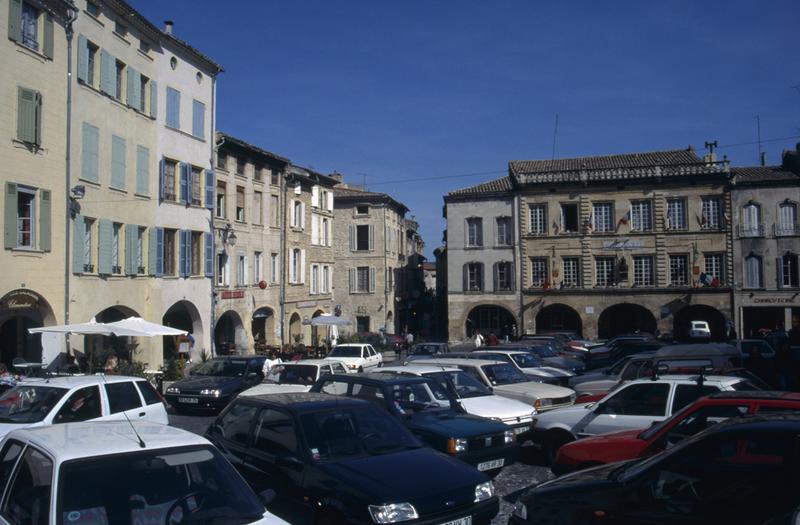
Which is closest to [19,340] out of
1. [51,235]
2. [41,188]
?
[51,235]

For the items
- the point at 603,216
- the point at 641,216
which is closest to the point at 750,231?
the point at 641,216

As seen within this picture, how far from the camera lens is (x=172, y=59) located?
30.5 metres

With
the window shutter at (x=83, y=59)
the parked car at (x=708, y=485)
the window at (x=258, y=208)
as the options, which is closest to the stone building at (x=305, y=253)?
the window at (x=258, y=208)

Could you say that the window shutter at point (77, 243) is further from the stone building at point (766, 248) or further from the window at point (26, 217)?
the stone building at point (766, 248)

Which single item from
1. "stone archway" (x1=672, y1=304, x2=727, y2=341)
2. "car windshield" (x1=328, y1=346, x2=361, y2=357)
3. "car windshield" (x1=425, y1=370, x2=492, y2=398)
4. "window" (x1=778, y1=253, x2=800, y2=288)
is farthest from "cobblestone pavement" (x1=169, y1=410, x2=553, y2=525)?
"window" (x1=778, y1=253, x2=800, y2=288)

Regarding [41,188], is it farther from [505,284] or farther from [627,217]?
[627,217]

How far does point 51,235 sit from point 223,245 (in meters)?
12.6

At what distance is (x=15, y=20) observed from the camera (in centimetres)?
2047

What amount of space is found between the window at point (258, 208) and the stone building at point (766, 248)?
1138 inches

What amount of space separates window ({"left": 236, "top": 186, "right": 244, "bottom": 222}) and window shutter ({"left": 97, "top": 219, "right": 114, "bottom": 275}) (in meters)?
11.1

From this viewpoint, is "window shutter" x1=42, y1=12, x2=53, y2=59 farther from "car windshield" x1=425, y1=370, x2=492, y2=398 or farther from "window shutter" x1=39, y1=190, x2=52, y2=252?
"car windshield" x1=425, y1=370, x2=492, y2=398

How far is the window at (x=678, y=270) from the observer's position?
45625 millimetres

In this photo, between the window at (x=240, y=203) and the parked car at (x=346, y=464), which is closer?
the parked car at (x=346, y=464)

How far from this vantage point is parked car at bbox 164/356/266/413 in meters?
18.8
